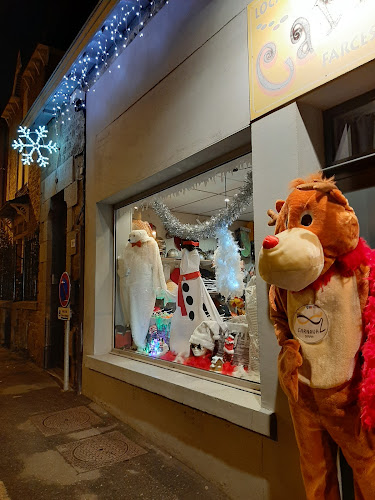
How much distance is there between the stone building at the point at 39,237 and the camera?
675 cm

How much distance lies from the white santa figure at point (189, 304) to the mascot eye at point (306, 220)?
8.82 ft

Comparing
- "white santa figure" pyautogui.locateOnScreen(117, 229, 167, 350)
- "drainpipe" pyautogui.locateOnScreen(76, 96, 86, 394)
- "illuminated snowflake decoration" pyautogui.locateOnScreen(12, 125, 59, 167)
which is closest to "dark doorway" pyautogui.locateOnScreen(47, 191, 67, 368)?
"illuminated snowflake decoration" pyautogui.locateOnScreen(12, 125, 59, 167)

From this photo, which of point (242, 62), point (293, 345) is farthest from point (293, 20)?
point (293, 345)

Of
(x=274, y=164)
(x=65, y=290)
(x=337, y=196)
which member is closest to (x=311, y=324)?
(x=337, y=196)

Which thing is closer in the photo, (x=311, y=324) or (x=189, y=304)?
(x=311, y=324)

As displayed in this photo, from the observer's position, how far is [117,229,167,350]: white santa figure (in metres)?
5.34

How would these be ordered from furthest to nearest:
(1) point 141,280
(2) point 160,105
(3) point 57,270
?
(3) point 57,270 → (1) point 141,280 → (2) point 160,105

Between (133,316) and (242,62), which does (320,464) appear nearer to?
(242,62)

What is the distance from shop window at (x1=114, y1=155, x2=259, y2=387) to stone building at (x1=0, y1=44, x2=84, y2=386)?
128 cm

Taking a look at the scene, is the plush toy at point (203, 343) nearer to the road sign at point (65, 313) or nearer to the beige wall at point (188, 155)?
the beige wall at point (188, 155)

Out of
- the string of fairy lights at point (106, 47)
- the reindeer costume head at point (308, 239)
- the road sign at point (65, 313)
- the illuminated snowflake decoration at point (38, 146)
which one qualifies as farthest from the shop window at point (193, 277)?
the illuminated snowflake decoration at point (38, 146)

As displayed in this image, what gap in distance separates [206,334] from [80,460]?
5.95ft

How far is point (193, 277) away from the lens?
15.3ft

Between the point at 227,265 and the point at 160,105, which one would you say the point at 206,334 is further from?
the point at 160,105
